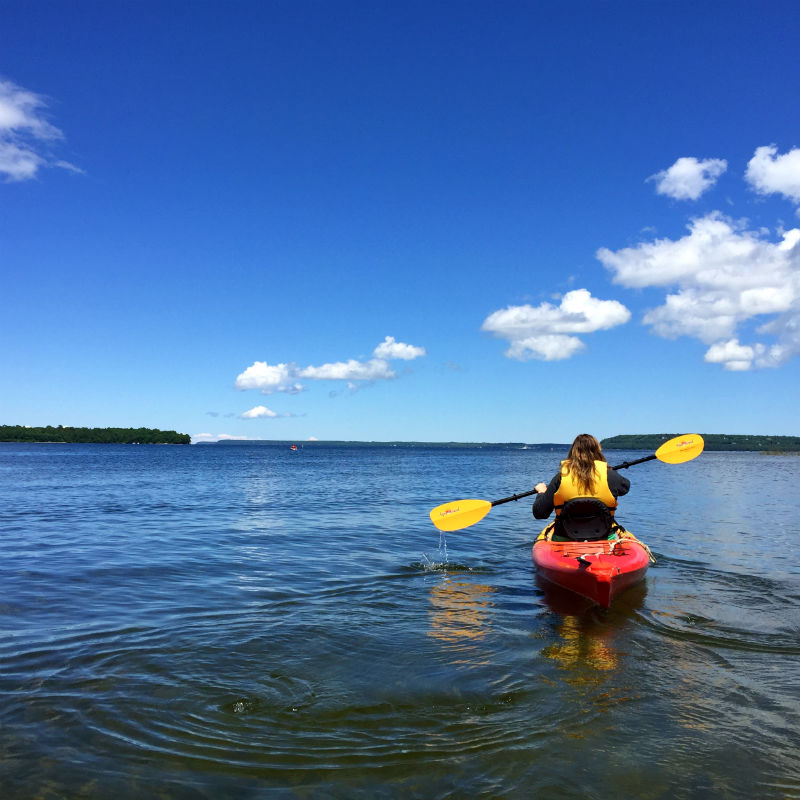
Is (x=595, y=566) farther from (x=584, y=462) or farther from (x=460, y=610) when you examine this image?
(x=460, y=610)

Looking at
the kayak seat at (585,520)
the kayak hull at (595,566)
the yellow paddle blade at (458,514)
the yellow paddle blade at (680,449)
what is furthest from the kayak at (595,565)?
the yellow paddle blade at (680,449)

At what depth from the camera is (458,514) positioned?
11.8 metres

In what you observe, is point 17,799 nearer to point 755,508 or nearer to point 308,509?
point 308,509

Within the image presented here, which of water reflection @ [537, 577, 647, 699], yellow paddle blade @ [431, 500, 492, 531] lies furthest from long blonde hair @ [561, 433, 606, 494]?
yellow paddle blade @ [431, 500, 492, 531]

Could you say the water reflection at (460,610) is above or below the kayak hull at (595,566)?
below

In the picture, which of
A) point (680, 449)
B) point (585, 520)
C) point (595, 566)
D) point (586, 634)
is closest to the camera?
point (586, 634)


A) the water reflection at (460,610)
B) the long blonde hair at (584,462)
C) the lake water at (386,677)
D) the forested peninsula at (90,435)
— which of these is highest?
the forested peninsula at (90,435)

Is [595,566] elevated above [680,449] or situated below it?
below

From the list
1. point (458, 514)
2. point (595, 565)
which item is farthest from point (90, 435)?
point (595, 565)

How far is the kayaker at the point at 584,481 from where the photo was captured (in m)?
8.69

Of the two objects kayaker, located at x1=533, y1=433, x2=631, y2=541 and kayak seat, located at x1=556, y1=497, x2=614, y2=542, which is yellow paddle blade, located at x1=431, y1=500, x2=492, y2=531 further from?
kayaker, located at x1=533, y1=433, x2=631, y2=541

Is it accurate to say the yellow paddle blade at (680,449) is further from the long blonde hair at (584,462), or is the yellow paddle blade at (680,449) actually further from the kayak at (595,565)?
the long blonde hair at (584,462)

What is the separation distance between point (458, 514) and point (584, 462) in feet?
12.2

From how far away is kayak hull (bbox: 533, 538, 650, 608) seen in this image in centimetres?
807
